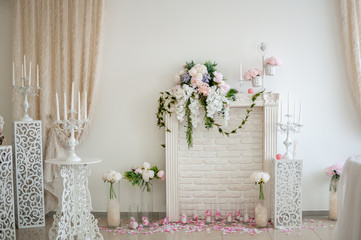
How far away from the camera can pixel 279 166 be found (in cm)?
375

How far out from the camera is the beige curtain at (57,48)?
13.1 ft

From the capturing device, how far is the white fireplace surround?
386cm

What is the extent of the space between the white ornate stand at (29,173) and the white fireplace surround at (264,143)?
1.37 metres

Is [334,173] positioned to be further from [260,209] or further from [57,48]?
[57,48]

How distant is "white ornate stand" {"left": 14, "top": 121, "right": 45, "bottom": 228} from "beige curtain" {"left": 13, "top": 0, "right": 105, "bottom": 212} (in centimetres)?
21

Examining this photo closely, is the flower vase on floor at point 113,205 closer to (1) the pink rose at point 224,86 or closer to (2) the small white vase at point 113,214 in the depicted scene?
(2) the small white vase at point 113,214

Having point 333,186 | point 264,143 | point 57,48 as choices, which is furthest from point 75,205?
point 333,186

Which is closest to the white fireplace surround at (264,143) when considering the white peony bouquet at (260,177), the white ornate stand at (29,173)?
the white peony bouquet at (260,177)

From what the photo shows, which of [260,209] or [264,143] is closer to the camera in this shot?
[260,209]

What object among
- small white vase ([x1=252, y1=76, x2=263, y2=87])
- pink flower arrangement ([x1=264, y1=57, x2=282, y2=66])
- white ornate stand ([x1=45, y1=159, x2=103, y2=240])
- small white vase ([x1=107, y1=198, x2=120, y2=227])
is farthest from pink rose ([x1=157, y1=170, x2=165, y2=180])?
pink flower arrangement ([x1=264, y1=57, x2=282, y2=66])

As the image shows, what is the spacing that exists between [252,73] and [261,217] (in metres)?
1.54

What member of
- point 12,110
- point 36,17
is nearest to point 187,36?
point 36,17

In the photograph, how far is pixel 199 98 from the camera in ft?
12.6

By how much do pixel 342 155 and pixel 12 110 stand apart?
12.6 feet
